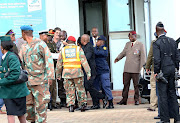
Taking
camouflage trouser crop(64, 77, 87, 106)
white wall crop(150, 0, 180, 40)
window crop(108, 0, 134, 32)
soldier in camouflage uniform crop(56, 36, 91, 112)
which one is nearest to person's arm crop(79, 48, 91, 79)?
soldier in camouflage uniform crop(56, 36, 91, 112)

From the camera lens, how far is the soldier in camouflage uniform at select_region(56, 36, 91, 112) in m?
11.7

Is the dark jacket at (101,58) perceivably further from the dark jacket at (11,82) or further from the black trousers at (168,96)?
the dark jacket at (11,82)

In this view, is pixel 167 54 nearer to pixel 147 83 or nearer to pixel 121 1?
pixel 147 83

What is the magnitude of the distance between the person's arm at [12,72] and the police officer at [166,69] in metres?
2.89

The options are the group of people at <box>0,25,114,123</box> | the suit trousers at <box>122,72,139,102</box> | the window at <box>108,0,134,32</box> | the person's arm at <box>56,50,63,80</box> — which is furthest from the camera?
the window at <box>108,0,134,32</box>

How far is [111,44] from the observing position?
50.7 feet

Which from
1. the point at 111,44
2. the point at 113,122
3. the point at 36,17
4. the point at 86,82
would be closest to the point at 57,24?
the point at 36,17

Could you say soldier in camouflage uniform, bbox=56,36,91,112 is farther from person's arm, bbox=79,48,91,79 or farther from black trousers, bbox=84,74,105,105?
black trousers, bbox=84,74,105,105

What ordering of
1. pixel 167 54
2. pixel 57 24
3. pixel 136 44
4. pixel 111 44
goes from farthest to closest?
1. pixel 111 44
2. pixel 57 24
3. pixel 136 44
4. pixel 167 54

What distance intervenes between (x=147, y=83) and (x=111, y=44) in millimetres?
3387

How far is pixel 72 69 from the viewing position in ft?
38.5

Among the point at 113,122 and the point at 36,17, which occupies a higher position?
the point at 36,17

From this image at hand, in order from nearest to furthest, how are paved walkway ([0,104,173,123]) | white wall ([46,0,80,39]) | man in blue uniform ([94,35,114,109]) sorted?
paved walkway ([0,104,173,123]), man in blue uniform ([94,35,114,109]), white wall ([46,0,80,39])

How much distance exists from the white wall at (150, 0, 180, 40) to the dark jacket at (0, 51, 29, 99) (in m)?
6.59
